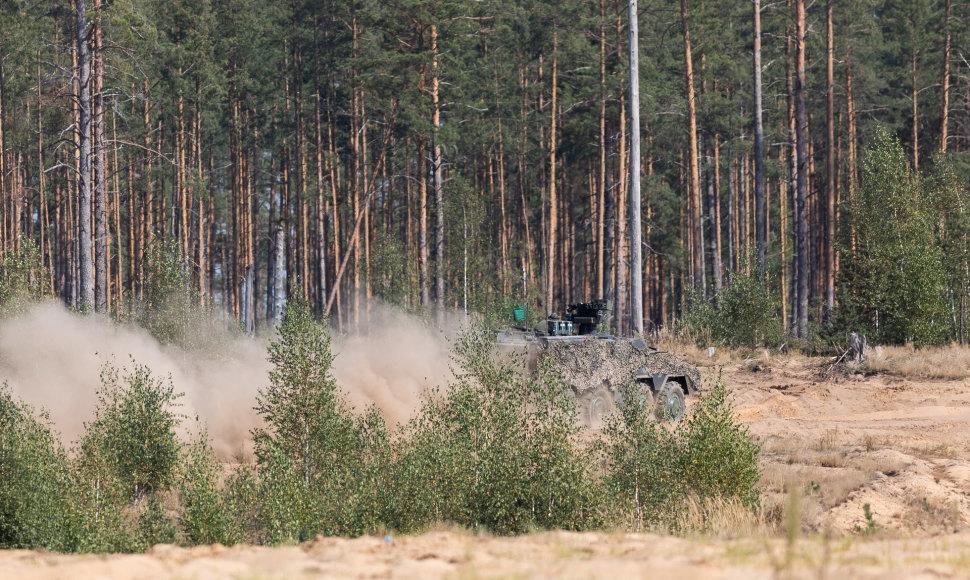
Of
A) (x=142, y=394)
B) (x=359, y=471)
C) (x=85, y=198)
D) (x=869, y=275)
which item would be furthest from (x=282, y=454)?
(x=869, y=275)

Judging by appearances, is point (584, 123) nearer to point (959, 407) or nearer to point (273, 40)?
point (273, 40)

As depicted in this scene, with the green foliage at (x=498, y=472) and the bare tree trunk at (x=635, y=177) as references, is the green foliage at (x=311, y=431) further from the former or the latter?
the bare tree trunk at (x=635, y=177)

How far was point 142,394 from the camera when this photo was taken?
579 inches

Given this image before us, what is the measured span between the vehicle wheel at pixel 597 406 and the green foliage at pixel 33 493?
1036 cm

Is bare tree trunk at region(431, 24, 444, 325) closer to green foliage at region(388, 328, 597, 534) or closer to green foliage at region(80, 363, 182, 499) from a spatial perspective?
green foliage at region(80, 363, 182, 499)

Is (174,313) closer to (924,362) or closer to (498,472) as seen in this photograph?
(498,472)

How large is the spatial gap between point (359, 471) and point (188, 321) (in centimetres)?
1079

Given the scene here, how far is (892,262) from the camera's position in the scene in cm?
2717

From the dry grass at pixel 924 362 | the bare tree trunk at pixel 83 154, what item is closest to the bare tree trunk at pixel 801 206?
the dry grass at pixel 924 362

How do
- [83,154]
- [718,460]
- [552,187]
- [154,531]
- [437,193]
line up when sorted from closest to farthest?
[154,531]
[718,460]
[83,154]
[437,193]
[552,187]

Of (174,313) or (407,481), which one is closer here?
(407,481)

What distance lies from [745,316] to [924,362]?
6.13 metres

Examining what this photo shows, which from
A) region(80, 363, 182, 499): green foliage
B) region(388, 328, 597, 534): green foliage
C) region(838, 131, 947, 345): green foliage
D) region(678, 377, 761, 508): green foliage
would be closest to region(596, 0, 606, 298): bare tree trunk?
region(838, 131, 947, 345): green foliage

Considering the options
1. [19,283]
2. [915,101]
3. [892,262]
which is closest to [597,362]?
[892,262]
